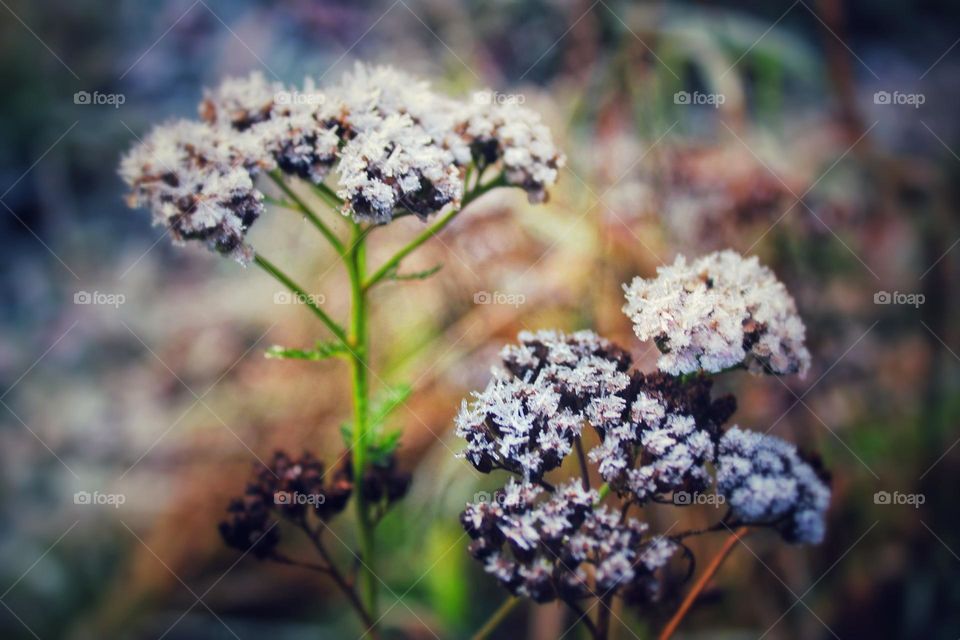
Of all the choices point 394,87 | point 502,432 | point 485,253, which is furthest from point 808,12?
point 502,432

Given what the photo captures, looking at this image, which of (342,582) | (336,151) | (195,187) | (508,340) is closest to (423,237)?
(336,151)

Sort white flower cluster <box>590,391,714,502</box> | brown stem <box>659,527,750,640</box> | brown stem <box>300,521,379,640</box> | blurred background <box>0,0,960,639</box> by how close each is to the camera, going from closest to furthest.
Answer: white flower cluster <box>590,391,714,502</box>
brown stem <box>659,527,750,640</box>
brown stem <box>300,521,379,640</box>
blurred background <box>0,0,960,639</box>

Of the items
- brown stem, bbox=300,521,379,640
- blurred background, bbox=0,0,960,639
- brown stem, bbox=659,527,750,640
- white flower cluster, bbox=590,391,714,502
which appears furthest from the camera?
blurred background, bbox=0,0,960,639

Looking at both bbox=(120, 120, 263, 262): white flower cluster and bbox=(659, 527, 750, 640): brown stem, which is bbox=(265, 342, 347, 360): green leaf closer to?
bbox=(120, 120, 263, 262): white flower cluster

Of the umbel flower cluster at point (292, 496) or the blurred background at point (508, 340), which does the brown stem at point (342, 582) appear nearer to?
the umbel flower cluster at point (292, 496)

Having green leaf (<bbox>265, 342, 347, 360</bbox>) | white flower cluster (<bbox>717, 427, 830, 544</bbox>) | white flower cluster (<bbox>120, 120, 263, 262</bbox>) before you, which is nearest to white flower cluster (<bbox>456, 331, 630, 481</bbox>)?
white flower cluster (<bbox>717, 427, 830, 544</bbox>)

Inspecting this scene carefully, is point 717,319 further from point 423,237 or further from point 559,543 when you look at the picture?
point 423,237

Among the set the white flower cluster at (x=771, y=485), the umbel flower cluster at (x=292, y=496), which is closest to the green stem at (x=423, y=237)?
the umbel flower cluster at (x=292, y=496)
